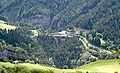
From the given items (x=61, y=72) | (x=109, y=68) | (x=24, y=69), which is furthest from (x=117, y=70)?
(x=24, y=69)

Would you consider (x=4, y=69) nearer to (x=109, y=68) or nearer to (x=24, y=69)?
(x=24, y=69)

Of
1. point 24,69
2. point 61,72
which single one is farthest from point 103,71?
point 24,69

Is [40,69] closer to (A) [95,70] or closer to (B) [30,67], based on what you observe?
(B) [30,67]

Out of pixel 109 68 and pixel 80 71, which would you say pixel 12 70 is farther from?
pixel 109 68

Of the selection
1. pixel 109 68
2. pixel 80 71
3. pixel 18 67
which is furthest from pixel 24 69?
pixel 109 68

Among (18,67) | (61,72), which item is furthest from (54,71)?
(18,67)
